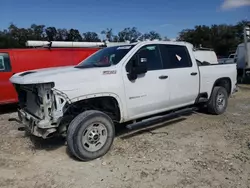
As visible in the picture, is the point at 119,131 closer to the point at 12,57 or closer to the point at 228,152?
the point at 228,152

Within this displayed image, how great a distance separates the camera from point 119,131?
238 inches

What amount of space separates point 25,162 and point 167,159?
7.65 ft

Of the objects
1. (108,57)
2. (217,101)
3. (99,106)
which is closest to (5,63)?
(108,57)

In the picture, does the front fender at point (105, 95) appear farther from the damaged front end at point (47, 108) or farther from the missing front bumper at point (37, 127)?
the missing front bumper at point (37, 127)

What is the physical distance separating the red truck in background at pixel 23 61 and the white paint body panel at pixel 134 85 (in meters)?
3.42

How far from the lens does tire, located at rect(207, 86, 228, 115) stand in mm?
7035

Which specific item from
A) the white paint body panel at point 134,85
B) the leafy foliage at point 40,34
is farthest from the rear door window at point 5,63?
the leafy foliage at point 40,34

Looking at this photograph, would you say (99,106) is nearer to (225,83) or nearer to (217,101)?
(217,101)

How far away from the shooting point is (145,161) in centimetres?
438

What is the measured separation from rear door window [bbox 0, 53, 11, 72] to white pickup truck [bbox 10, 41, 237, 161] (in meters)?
3.32

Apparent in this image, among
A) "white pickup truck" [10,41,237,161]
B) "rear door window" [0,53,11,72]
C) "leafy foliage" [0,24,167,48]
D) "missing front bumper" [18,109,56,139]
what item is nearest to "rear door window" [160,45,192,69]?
"white pickup truck" [10,41,237,161]

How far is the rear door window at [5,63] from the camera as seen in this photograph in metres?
8.00

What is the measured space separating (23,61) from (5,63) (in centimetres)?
52

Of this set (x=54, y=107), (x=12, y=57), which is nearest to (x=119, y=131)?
(x=54, y=107)
